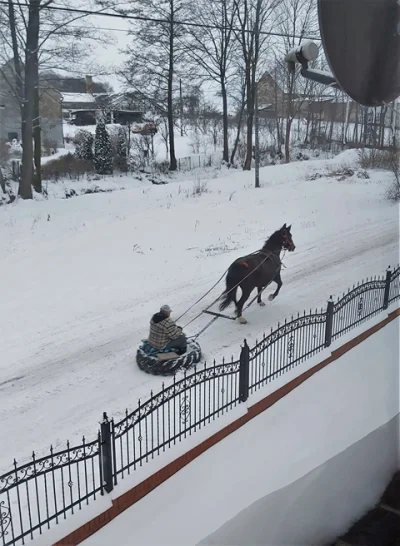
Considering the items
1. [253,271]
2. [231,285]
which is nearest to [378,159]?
[253,271]

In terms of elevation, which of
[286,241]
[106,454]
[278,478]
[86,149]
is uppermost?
[86,149]

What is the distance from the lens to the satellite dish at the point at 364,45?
2102mm

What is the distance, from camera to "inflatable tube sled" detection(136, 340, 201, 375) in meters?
6.61

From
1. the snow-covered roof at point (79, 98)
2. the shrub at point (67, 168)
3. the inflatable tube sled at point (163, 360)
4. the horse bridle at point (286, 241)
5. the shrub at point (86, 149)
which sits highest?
the snow-covered roof at point (79, 98)

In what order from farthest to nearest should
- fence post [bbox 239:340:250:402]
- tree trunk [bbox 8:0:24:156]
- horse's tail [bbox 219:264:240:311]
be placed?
tree trunk [bbox 8:0:24:156], horse's tail [bbox 219:264:240:311], fence post [bbox 239:340:250:402]

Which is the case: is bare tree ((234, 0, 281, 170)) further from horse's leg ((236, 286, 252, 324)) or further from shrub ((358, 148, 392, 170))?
horse's leg ((236, 286, 252, 324))

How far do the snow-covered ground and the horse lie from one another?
496 mm

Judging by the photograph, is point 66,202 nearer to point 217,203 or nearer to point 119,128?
point 217,203

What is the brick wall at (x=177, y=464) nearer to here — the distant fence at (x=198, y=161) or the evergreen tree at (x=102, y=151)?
the evergreen tree at (x=102, y=151)

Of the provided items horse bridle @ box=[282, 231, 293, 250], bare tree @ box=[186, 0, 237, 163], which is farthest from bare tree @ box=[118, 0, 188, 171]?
horse bridle @ box=[282, 231, 293, 250]

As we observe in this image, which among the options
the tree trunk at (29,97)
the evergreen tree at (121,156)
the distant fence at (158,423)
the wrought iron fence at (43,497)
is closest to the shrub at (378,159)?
the distant fence at (158,423)

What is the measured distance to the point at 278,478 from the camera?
469 centimetres

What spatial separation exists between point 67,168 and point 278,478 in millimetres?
21091

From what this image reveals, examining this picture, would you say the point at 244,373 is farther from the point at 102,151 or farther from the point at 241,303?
the point at 102,151
